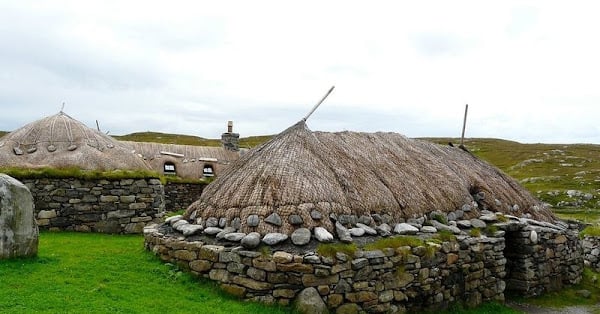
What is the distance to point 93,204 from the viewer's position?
17047 millimetres

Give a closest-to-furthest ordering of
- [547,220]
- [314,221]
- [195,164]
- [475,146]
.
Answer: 1. [314,221]
2. [547,220]
3. [195,164]
4. [475,146]

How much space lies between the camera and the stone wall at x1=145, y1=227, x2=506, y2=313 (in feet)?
30.3

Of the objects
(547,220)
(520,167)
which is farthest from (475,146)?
(547,220)

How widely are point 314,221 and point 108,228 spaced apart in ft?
32.7

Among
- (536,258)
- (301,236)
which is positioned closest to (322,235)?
(301,236)

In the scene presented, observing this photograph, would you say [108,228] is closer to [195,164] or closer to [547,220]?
[547,220]

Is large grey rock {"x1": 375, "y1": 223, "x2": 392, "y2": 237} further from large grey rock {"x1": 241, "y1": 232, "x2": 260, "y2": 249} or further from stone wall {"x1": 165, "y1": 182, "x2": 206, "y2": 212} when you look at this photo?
stone wall {"x1": 165, "y1": 182, "x2": 206, "y2": 212}

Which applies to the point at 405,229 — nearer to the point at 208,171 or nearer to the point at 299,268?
the point at 299,268

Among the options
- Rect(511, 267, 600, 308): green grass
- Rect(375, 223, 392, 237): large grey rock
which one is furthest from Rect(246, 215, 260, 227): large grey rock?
Rect(511, 267, 600, 308): green grass

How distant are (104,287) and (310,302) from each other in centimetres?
408

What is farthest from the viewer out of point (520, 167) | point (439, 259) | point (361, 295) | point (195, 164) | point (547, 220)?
point (520, 167)

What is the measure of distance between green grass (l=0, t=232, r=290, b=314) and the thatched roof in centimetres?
2250

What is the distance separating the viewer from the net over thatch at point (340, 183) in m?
10.8

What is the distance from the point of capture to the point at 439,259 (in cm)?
1105
